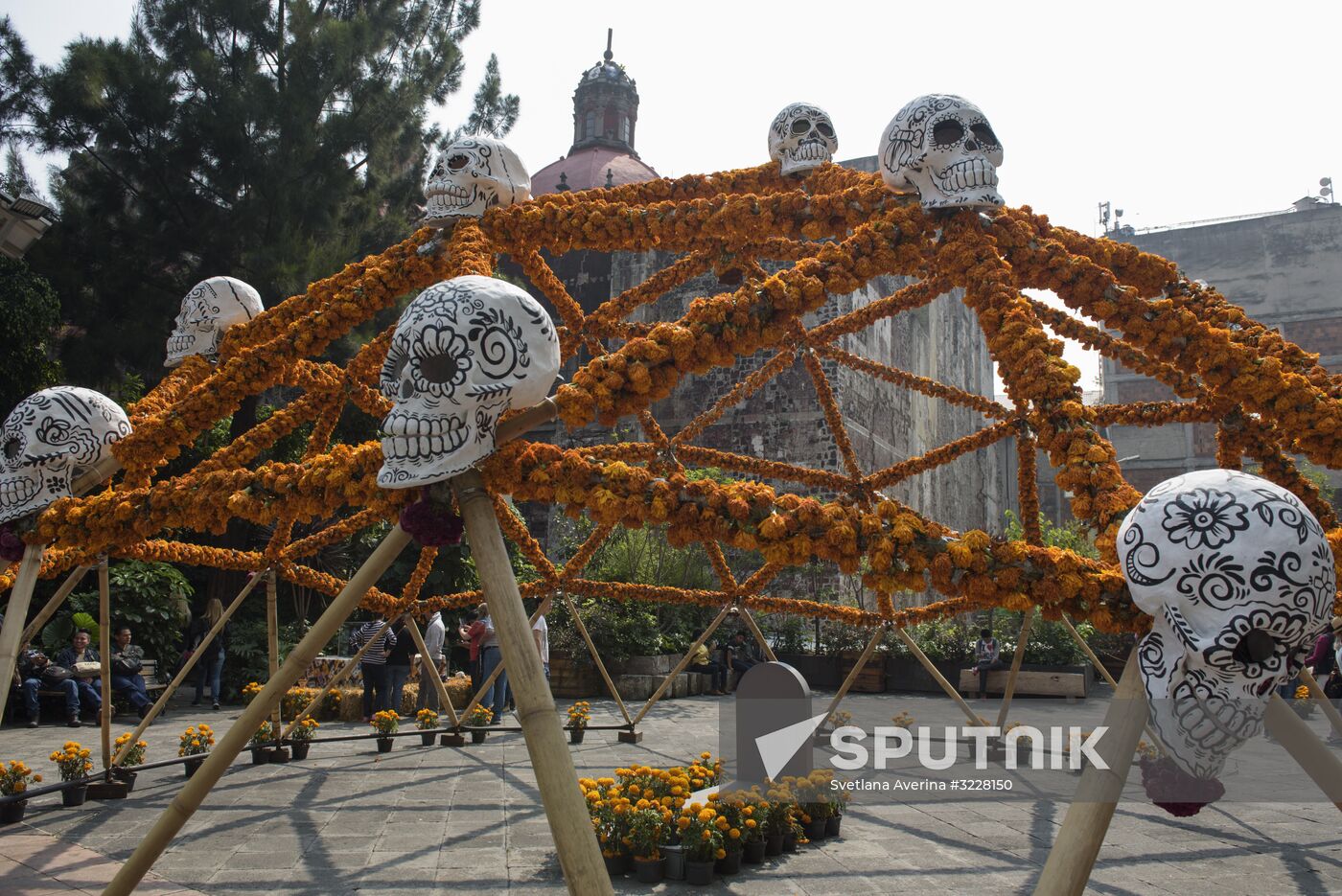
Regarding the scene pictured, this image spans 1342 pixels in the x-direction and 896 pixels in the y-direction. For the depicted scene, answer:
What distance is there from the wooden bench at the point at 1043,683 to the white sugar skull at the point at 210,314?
10.8 metres

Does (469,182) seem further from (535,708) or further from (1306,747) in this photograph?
(1306,747)

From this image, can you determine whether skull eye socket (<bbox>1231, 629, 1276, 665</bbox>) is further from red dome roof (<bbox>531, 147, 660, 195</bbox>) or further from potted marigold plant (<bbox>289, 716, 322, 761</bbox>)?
red dome roof (<bbox>531, 147, 660, 195</bbox>)

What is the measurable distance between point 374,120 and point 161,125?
3.19 meters

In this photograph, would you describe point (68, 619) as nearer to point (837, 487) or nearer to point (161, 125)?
point (161, 125)

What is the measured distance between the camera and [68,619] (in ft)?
39.1

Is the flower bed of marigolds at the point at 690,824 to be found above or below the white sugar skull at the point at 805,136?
below

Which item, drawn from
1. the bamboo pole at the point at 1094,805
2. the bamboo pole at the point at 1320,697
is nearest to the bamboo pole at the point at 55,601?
the bamboo pole at the point at 1094,805

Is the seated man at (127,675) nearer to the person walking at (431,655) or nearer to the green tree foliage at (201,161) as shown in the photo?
the person walking at (431,655)

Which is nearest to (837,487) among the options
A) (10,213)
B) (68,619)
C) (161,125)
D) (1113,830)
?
(1113,830)

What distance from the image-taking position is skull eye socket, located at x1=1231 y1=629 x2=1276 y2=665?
235 cm

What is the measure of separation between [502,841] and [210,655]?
26.8 ft

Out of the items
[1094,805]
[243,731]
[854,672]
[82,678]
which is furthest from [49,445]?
[82,678]

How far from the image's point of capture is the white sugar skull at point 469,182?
17.5 ft

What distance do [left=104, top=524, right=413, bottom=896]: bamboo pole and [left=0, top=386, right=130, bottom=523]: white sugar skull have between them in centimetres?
192
